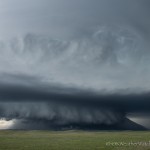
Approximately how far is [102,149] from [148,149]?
12.8 meters

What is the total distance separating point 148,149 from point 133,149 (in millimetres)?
2825

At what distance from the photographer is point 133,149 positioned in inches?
2180

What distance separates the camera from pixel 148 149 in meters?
54.6

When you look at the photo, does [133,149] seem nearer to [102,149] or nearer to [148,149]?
[148,149]

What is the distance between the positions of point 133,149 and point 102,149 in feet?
35.0

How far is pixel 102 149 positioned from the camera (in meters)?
64.4

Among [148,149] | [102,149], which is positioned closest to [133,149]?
[148,149]

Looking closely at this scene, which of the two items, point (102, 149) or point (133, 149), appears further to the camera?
point (102, 149)

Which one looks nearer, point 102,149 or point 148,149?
point 148,149
